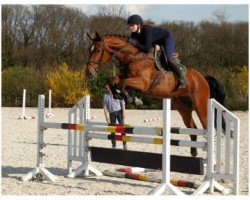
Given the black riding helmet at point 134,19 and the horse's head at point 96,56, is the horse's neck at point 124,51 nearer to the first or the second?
the horse's head at point 96,56

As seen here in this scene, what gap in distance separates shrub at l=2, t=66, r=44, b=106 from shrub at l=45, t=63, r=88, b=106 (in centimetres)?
101

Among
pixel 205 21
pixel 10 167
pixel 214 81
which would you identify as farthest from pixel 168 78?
pixel 205 21

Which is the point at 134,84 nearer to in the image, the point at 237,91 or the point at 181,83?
the point at 181,83

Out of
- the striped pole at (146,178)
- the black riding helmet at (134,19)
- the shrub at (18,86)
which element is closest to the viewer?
the striped pole at (146,178)

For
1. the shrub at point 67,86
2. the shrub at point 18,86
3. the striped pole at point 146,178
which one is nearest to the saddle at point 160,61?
the striped pole at point 146,178

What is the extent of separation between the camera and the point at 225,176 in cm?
563

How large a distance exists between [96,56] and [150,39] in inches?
29.6

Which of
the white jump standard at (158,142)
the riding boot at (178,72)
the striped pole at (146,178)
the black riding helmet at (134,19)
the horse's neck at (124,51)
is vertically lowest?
the striped pole at (146,178)

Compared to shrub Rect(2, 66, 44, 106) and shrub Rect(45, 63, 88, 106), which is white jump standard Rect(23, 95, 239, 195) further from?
shrub Rect(2, 66, 44, 106)

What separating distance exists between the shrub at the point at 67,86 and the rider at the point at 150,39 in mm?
21179

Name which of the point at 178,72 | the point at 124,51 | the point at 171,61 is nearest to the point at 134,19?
the point at 124,51

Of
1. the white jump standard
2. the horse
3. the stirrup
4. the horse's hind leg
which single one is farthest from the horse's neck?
the horse's hind leg

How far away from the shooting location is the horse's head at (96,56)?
670 cm
